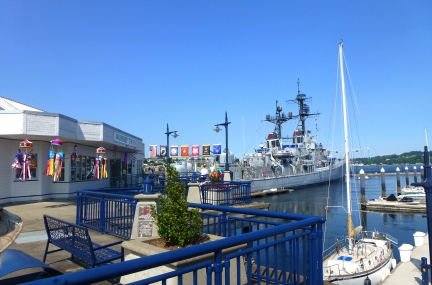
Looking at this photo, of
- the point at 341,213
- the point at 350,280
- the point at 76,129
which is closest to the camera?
the point at 350,280

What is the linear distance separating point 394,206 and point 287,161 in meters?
29.1

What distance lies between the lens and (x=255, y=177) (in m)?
54.7

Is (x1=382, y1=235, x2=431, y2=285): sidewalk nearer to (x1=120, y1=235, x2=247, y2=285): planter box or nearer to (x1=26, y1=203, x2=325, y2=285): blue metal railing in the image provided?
(x1=26, y1=203, x2=325, y2=285): blue metal railing

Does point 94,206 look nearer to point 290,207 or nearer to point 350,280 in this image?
point 350,280

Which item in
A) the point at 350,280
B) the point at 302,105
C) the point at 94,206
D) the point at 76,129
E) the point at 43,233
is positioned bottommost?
the point at 350,280

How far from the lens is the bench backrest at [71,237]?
17.6ft

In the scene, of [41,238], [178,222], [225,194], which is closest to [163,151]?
[225,194]

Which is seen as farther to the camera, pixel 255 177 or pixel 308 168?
pixel 308 168

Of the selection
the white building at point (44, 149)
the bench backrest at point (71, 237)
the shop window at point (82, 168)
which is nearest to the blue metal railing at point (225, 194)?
the bench backrest at point (71, 237)

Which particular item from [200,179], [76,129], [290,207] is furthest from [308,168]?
[76,129]

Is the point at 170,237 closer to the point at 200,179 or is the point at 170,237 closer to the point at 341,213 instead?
the point at 200,179

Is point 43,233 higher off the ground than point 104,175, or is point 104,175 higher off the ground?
point 104,175

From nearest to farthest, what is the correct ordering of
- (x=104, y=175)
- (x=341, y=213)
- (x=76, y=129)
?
(x=76, y=129) < (x=104, y=175) < (x=341, y=213)

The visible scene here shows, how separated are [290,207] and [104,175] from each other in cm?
2398
